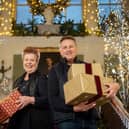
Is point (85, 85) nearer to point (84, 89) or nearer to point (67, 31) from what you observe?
point (84, 89)

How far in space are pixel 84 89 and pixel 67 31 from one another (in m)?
7.58

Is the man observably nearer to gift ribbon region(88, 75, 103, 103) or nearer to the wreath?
gift ribbon region(88, 75, 103, 103)

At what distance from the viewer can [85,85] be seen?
246cm

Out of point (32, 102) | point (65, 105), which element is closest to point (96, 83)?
point (65, 105)

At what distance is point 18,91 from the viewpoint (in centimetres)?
294

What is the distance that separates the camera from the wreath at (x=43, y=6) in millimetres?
10156

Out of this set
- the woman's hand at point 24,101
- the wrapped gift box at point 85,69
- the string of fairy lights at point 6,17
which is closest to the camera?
the wrapped gift box at point 85,69

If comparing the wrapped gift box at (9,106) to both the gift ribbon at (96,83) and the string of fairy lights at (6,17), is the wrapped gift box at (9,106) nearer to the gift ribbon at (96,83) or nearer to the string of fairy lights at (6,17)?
the gift ribbon at (96,83)

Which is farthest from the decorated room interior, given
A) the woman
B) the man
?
the man

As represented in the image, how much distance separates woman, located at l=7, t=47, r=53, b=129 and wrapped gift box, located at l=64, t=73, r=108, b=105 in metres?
0.36

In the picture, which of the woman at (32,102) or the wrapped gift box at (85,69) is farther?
the woman at (32,102)

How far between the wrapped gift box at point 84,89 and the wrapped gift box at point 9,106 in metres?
0.49

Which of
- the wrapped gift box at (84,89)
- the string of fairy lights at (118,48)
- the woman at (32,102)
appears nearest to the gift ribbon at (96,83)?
the wrapped gift box at (84,89)

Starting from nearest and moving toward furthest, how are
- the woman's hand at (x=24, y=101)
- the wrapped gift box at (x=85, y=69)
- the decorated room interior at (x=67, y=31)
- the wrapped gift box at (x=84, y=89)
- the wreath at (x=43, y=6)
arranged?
the wrapped gift box at (x=84, y=89)
the wrapped gift box at (x=85, y=69)
the woman's hand at (x=24, y=101)
the decorated room interior at (x=67, y=31)
the wreath at (x=43, y=6)
